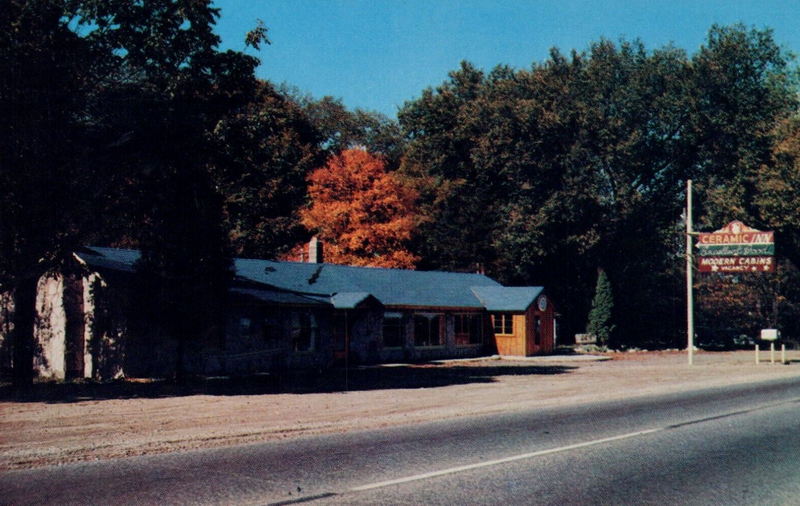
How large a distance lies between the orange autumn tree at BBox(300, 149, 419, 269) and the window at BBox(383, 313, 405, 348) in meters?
15.9

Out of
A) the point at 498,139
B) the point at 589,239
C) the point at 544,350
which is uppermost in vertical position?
the point at 498,139

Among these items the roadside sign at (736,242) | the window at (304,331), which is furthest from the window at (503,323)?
the window at (304,331)

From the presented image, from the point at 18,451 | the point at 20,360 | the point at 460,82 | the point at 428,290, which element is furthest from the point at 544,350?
the point at 18,451

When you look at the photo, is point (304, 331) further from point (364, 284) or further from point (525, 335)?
point (525, 335)

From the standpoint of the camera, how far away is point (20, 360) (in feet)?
74.5

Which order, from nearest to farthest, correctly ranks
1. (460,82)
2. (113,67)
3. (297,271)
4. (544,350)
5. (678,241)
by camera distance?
(113,67) < (297,271) < (544,350) < (678,241) < (460,82)

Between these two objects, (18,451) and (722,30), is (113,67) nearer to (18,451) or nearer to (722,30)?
(18,451)

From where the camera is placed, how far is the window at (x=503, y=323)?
43906 millimetres

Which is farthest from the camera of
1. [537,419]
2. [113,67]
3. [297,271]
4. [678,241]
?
[678,241]

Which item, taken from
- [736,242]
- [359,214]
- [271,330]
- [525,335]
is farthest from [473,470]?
[359,214]

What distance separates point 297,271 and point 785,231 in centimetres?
3497

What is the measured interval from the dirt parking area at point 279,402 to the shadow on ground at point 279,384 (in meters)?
0.03

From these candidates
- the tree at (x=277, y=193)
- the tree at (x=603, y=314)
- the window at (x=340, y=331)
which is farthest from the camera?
the tree at (x=603, y=314)

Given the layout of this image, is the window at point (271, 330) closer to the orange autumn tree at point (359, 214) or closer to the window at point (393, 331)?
the window at point (393, 331)
